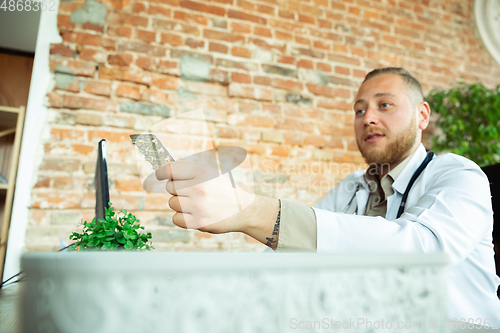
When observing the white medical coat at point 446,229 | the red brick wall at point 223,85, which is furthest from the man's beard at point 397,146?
the red brick wall at point 223,85

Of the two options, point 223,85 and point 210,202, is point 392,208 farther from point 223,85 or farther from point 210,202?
point 223,85

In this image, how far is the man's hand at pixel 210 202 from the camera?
0.50 m

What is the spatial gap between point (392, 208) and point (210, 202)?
75 cm

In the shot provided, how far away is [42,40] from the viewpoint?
153cm

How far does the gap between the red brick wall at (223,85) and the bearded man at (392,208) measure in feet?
1.93

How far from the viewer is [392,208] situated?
1025mm

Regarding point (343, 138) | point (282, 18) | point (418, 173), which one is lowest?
point (418, 173)

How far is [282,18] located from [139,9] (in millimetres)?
862

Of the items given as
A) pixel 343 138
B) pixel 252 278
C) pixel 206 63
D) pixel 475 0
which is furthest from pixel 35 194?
pixel 475 0

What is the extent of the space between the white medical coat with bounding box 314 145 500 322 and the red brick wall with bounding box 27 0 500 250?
0.88m

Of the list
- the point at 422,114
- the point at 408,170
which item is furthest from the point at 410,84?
the point at 408,170

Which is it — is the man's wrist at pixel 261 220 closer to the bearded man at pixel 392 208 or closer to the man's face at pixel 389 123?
the bearded man at pixel 392 208

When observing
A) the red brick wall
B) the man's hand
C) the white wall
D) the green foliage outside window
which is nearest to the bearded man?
the man's hand

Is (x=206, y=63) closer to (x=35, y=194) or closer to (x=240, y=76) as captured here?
(x=240, y=76)
